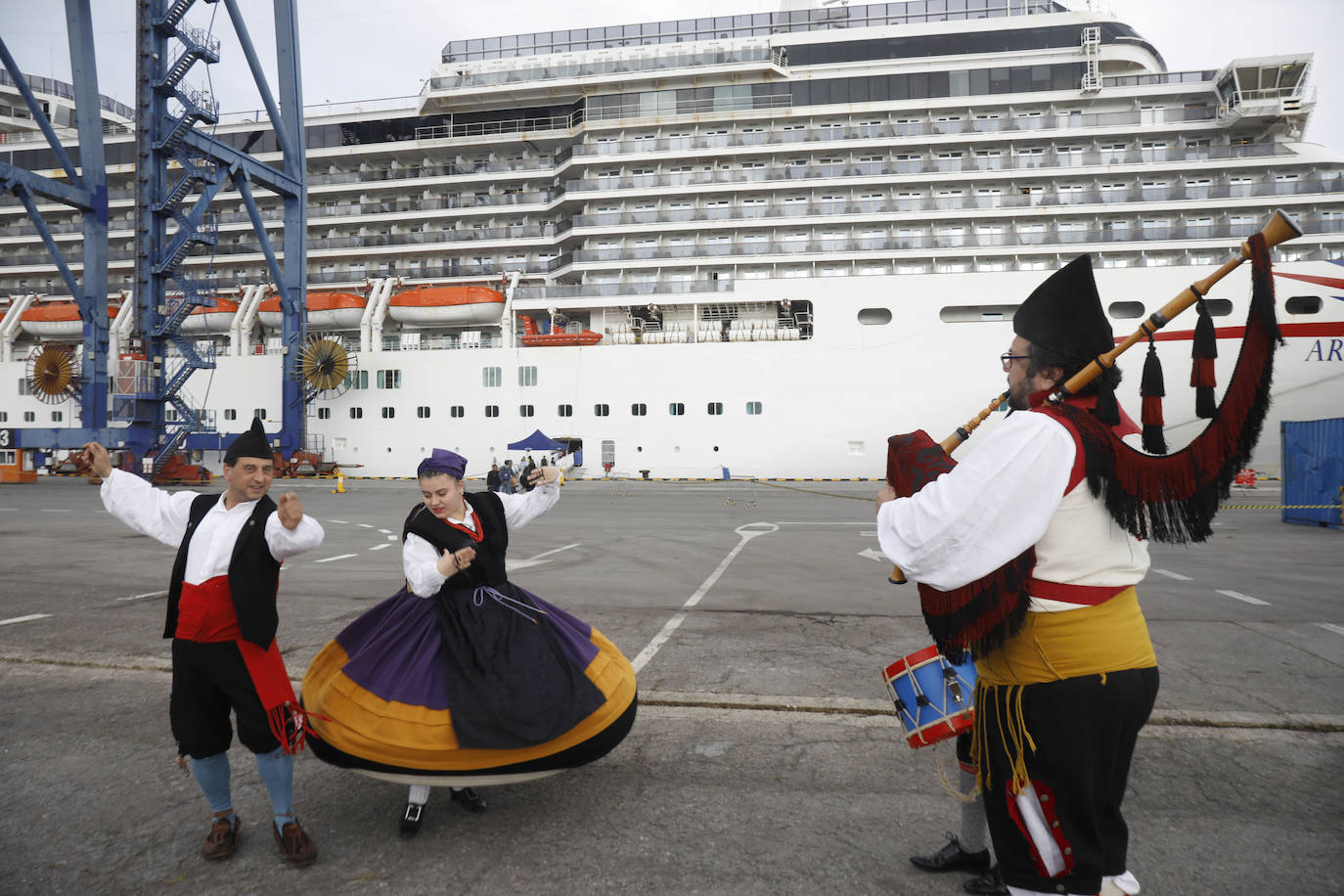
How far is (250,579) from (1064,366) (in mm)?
2727

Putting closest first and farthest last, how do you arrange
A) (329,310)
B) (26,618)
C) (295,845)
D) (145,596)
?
1. (295,845)
2. (26,618)
3. (145,596)
4. (329,310)

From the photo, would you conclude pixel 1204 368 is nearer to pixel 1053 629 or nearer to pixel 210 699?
pixel 1053 629

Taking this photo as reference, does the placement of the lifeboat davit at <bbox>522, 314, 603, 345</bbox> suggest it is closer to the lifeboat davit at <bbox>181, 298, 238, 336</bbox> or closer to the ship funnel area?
the lifeboat davit at <bbox>181, 298, 238, 336</bbox>

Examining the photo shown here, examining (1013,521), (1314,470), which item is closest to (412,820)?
(1013,521)

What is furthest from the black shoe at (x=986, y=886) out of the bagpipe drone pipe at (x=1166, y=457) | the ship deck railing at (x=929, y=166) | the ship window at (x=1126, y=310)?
the ship deck railing at (x=929, y=166)

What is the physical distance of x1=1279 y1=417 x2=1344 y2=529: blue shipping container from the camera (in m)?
12.4

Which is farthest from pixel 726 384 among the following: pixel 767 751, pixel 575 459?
pixel 767 751

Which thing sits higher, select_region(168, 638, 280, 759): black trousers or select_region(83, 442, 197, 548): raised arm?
select_region(83, 442, 197, 548): raised arm


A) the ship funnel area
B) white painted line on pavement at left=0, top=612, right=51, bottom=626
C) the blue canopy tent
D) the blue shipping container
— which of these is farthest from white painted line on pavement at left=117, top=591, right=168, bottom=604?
the ship funnel area

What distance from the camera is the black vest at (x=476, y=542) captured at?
9.27 feet

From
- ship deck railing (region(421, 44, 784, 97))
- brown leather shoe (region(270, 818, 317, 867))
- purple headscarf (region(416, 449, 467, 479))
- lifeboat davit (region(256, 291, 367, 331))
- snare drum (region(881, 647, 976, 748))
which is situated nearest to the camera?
snare drum (region(881, 647, 976, 748))

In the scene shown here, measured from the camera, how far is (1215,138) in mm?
26969

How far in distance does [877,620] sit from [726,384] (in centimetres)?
2048

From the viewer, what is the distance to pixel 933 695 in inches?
91.0
